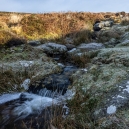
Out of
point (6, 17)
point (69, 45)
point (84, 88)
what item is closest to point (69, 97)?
point (84, 88)

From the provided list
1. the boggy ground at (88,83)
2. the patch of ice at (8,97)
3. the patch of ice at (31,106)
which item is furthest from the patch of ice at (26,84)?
the patch of ice at (31,106)

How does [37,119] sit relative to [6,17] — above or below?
below

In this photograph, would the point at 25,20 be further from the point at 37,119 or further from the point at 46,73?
the point at 37,119

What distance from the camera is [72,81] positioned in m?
6.15

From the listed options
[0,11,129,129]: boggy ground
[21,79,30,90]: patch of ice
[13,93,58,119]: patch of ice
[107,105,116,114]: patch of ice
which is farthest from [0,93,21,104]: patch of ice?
[107,105,116,114]: patch of ice

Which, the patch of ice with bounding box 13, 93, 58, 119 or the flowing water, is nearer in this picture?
the flowing water

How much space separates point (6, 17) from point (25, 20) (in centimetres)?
266

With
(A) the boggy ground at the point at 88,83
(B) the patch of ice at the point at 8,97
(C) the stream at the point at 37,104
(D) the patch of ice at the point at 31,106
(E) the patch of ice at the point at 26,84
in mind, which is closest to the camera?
(A) the boggy ground at the point at 88,83

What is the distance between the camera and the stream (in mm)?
4332

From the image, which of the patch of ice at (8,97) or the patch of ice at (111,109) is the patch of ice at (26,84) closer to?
the patch of ice at (8,97)

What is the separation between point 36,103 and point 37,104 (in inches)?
2.7

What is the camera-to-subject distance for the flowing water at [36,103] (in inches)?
171

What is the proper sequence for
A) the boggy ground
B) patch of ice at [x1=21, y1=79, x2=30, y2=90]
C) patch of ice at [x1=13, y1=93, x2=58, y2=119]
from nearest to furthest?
1. the boggy ground
2. patch of ice at [x1=13, y1=93, x2=58, y2=119]
3. patch of ice at [x1=21, y1=79, x2=30, y2=90]

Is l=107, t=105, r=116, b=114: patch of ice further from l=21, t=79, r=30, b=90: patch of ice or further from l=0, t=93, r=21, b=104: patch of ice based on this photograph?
l=21, t=79, r=30, b=90: patch of ice
